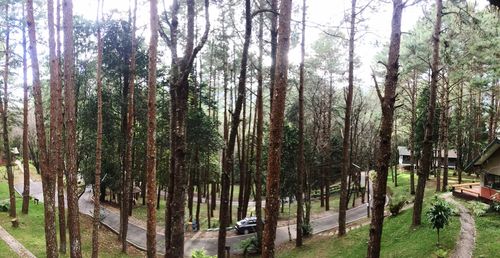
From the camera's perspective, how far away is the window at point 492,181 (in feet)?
76.3

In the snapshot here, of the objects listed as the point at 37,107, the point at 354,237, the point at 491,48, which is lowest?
the point at 354,237

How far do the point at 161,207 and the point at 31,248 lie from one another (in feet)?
60.2

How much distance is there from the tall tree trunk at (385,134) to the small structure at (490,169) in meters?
17.3

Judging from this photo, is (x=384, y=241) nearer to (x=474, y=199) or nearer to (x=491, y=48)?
(x=474, y=199)

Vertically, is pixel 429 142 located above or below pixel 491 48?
below

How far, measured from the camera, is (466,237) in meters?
15.7

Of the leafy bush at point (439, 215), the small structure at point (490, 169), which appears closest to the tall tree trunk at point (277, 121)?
Result: the leafy bush at point (439, 215)

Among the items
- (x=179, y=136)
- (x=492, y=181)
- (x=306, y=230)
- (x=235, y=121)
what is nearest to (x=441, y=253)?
(x=235, y=121)

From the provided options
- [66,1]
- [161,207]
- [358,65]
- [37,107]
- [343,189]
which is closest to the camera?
[66,1]

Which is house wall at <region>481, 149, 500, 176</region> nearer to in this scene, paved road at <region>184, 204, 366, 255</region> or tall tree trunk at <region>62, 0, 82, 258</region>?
paved road at <region>184, 204, 366, 255</region>

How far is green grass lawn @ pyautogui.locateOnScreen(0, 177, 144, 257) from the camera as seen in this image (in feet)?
65.4

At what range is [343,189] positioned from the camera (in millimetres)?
19422

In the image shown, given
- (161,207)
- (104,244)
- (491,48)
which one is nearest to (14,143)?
(161,207)

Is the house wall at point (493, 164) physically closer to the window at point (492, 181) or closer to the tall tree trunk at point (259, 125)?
the window at point (492, 181)
